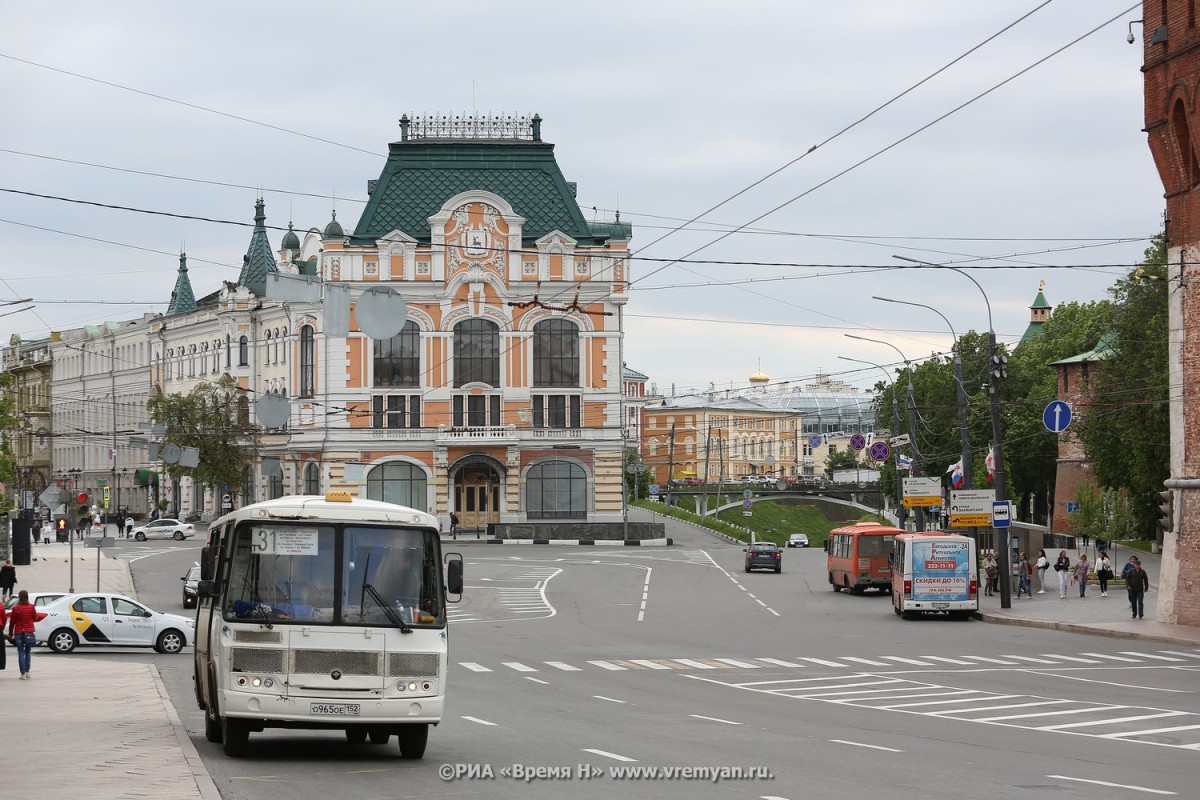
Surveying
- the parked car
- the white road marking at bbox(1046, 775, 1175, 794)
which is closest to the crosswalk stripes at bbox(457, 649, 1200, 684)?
the white road marking at bbox(1046, 775, 1175, 794)

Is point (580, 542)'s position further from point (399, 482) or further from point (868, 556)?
point (868, 556)

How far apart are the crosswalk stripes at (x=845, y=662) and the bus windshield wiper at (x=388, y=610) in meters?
13.7

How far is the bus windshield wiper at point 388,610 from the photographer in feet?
50.4

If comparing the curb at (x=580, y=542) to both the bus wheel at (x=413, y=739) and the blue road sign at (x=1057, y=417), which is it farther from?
the bus wheel at (x=413, y=739)

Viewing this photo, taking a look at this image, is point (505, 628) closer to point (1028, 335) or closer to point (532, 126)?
point (532, 126)

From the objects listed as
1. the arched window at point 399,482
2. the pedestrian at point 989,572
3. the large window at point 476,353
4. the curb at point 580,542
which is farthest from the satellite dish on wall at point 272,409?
the large window at point 476,353

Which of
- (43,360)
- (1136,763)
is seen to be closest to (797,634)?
(1136,763)

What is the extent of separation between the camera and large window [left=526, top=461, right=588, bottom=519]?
85000 millimetres

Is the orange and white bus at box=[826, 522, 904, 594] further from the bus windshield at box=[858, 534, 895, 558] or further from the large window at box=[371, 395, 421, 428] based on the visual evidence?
the large window at box=[371, 395, 421, 428]

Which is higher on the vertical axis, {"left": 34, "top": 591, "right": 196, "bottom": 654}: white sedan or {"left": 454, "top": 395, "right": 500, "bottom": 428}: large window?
{"left": 454, "top": 395, "right": 500, "bottom": 428}: large window

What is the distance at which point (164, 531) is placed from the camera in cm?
8138

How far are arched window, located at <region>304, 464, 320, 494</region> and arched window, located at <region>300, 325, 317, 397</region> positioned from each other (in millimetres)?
3954

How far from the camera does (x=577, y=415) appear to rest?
85.2 meters

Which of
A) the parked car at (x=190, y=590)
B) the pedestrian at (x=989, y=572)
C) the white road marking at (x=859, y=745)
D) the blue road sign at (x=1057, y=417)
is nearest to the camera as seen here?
the white road marking at (x=859, y=745)
